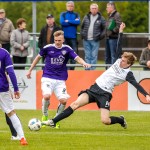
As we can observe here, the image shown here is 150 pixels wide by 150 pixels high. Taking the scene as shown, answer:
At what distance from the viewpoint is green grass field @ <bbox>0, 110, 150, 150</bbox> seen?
46.5 feet

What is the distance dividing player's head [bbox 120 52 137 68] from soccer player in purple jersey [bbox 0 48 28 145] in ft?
9.55

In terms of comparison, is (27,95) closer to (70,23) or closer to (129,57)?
(70,23)

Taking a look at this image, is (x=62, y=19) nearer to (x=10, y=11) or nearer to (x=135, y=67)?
(x=135, y=67)

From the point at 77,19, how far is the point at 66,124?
5.16 m

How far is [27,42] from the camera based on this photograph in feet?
74.6

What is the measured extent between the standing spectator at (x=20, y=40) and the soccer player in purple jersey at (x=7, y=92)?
8.15 meters

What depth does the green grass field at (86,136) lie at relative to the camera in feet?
46.5

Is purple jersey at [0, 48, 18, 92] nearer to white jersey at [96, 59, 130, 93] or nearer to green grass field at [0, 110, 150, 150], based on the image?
green grass field at [0, 110, 150, 150]

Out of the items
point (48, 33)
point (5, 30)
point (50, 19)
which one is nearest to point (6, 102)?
point (50, 19)

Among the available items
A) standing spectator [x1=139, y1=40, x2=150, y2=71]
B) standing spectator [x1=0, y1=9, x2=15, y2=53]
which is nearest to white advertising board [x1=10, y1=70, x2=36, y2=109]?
standing spectator [x1=0, y1=9, x2=15, y2=53]

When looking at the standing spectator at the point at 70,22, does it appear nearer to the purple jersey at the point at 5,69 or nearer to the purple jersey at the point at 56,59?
the purple jersey at the point at 56,59

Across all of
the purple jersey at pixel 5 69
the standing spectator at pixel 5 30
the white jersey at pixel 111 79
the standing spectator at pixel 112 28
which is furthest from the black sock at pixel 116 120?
the standing spectator at pixel 5 30

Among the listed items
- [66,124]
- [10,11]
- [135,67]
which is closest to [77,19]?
[135,67]

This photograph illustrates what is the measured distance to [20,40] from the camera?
22.7m
